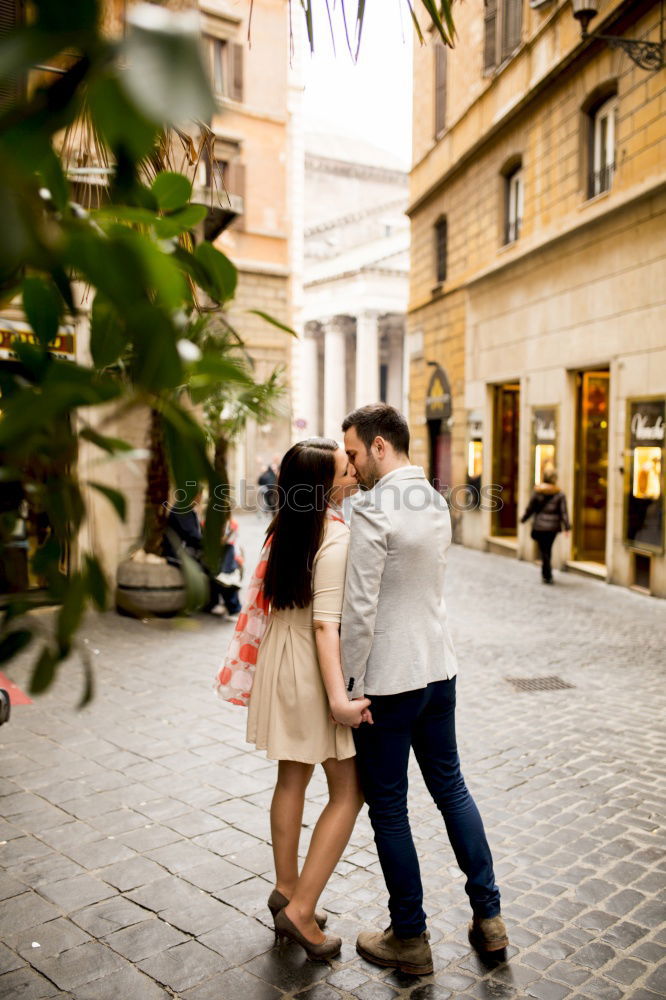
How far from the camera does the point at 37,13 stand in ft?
1.86

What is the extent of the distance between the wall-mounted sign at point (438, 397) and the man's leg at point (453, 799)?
1624 cm

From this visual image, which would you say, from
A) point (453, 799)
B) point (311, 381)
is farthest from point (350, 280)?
point (453, 799)

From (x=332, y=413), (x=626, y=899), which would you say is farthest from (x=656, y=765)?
(x=332, y=413)

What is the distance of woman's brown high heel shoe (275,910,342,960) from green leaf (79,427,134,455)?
106 inches

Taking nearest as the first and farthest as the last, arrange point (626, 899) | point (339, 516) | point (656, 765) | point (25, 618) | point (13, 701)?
point (25, 618), point (339, 516), point (626, 899), point (656, 765), point (13, 701)

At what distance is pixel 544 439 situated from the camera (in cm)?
1443

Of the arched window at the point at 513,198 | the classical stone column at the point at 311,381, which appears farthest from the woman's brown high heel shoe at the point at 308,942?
the classical stone column at the point at 311,381

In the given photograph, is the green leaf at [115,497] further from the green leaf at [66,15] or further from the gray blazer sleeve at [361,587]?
the gray blazer sleeve at [361,587]

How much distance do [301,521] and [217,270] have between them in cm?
198

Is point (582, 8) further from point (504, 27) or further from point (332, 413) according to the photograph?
point (332, 413)

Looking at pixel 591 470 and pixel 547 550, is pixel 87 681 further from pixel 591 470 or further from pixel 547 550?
pixel 591 470

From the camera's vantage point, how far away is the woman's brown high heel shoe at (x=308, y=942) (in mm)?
3014

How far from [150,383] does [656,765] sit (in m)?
5.07

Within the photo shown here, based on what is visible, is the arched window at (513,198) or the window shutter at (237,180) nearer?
the arched window at (513,198)
